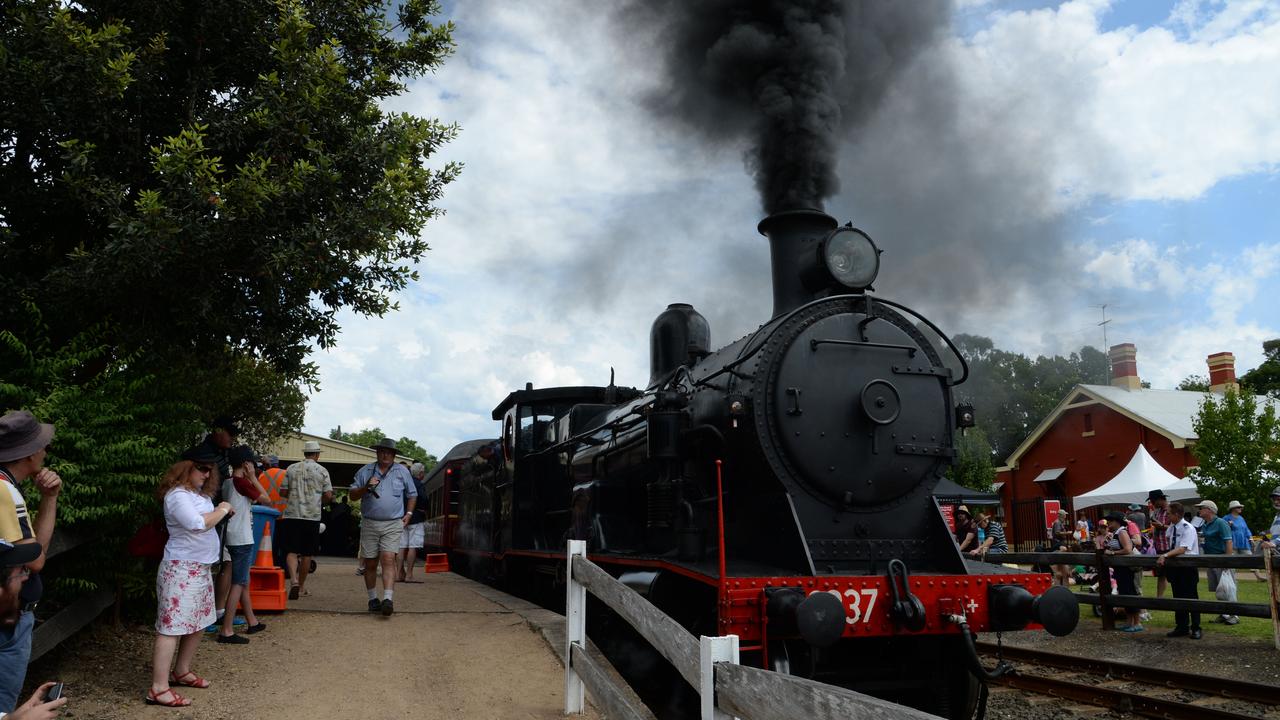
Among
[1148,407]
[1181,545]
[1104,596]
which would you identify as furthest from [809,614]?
[1148,407]

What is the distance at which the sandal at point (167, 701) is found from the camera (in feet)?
15.2

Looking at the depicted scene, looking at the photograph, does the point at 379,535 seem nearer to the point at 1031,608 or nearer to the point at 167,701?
the point at 167,701

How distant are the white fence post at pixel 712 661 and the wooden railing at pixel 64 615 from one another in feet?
11.3

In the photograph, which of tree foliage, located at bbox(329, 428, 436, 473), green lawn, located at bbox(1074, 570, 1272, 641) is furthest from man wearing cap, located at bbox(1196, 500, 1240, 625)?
tree foliage, located at bbox(329, 428, 436, 473)

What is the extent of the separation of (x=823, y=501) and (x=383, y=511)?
165 inches

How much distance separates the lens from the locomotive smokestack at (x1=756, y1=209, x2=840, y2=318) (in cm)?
665

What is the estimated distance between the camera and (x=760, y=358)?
5.86 meters

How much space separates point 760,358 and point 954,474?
→ 26610 mm

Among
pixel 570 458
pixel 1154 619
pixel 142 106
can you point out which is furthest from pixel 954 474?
pixel 142 106

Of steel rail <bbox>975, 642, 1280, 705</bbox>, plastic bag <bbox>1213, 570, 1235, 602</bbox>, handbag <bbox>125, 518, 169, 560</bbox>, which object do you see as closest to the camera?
handbag <bbox>125, 518, 169, 560</bbox>

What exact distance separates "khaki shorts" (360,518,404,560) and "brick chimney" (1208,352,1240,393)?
28539 millimetres

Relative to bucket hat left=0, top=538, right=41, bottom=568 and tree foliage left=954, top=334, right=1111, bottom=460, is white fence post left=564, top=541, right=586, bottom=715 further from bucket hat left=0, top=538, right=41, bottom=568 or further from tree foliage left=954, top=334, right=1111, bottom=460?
tree foliage left=954, top=334, right=1111, bottom=460

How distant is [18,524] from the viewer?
2.94 meters

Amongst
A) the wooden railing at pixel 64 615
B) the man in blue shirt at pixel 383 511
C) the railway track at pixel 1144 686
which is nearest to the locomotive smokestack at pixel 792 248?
the railway track at pixel 1144 686
